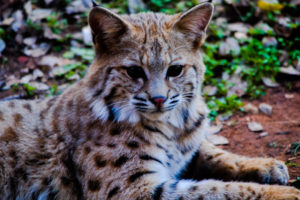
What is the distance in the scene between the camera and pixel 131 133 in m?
3.99

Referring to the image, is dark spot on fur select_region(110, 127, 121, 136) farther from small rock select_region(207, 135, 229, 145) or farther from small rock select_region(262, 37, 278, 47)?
small rock select_region(262, 37, 278, 47)

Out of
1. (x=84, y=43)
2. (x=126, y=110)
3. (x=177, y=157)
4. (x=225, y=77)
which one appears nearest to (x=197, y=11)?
(x=126, y=110)

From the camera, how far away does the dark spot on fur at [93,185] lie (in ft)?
12.5

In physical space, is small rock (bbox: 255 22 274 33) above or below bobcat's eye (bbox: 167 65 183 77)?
below

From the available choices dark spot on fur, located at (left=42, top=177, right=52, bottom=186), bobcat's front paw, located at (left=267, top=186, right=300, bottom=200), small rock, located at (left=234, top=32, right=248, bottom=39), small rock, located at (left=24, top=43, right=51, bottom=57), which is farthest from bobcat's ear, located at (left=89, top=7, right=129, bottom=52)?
small rock, located at (left=234, top=32, right=248, bottom=39)

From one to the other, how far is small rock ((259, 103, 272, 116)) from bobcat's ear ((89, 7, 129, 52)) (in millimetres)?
2707

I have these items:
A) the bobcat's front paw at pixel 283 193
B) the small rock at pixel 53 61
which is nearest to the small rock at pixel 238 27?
the small rock at pixel 53 61

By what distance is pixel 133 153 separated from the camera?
3.86m

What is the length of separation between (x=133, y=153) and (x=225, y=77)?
301 centimetres

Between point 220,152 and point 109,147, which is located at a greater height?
point 109,147

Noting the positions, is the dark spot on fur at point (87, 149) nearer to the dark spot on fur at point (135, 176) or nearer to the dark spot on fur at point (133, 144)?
the dark spot on fur at point (133, 144)

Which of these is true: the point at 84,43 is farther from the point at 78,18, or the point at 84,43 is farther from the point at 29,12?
the point at 29,12

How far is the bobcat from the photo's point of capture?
12.3 feet

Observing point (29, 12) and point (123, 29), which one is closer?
point (123, 29)
